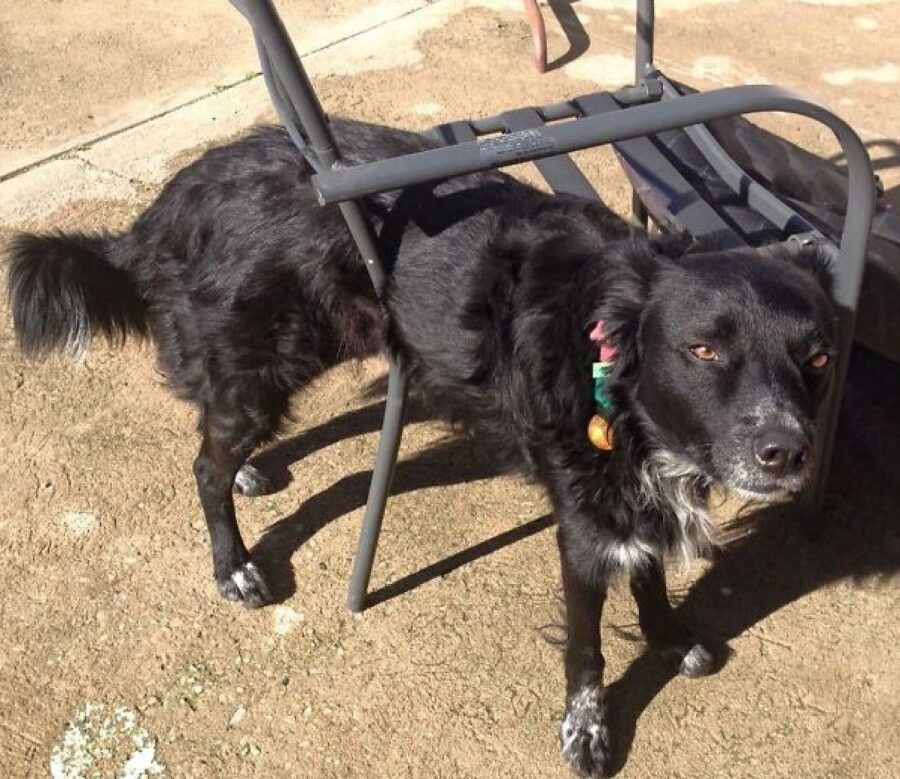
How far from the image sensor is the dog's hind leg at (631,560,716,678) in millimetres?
3148

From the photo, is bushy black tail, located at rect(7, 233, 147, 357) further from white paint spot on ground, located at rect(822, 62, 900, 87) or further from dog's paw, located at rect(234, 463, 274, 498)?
white paint spot on ground, located at rect(822, 62, 900, 87)

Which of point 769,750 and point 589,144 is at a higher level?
point 589,144

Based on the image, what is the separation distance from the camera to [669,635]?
3.16 meters

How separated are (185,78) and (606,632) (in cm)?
412

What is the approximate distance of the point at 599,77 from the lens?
19.4 ft

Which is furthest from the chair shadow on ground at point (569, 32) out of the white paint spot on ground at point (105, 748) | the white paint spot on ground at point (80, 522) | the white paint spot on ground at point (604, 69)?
the white paint spot on ground at point (105, 748)

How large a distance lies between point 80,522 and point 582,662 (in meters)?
1.77

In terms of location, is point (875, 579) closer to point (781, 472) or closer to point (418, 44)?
point (781, 472)

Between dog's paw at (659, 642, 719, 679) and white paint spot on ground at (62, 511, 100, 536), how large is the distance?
192 cm

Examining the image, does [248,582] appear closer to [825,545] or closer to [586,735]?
[586,735]

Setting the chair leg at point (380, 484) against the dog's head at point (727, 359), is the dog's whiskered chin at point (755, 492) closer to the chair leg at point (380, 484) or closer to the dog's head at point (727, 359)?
the dog's head at point (727, 359)

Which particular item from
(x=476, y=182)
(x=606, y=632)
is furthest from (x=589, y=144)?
(x=606, y=632)

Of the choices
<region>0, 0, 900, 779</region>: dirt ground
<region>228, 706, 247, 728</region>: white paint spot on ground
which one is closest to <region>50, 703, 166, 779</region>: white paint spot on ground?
<region>0, 0, 900, 779</region>: dirt ground

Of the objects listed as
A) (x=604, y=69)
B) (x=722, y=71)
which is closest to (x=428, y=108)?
(x=604, y=69)
